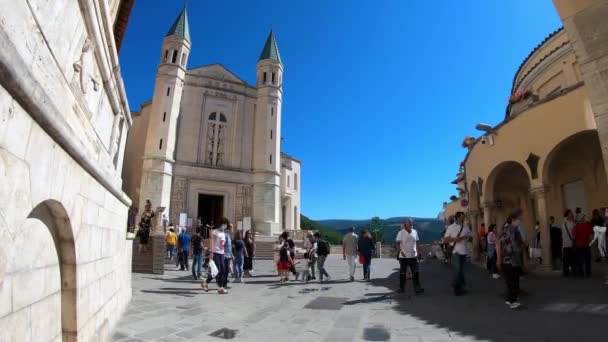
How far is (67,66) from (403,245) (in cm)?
753

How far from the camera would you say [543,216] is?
1066 cm

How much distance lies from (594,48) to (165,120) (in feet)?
83.9

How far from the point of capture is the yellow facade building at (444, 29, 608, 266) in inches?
400

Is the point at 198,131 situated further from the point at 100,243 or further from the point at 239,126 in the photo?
the point at 100,243

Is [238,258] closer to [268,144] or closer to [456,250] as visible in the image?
[456,250]

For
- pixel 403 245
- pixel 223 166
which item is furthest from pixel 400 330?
pixel 223 166

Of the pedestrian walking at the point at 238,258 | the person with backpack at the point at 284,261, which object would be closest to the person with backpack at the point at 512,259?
the person with backpack at the point at 284,261

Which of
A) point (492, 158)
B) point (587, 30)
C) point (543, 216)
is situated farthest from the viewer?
point (492, 158)

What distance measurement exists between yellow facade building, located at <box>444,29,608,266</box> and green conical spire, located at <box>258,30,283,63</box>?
63.3 ft

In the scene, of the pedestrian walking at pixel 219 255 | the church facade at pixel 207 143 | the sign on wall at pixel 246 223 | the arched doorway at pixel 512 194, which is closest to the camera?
the pedestrian walking at pixel 219 255

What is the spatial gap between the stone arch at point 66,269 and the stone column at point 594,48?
461 centimetres

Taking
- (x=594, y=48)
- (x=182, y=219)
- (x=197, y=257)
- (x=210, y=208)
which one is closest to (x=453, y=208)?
(x=210, y=208)

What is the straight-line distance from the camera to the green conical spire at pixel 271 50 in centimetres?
3055

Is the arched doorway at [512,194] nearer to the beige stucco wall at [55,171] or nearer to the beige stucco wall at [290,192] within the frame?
the beige stucco wall at [55,171]
